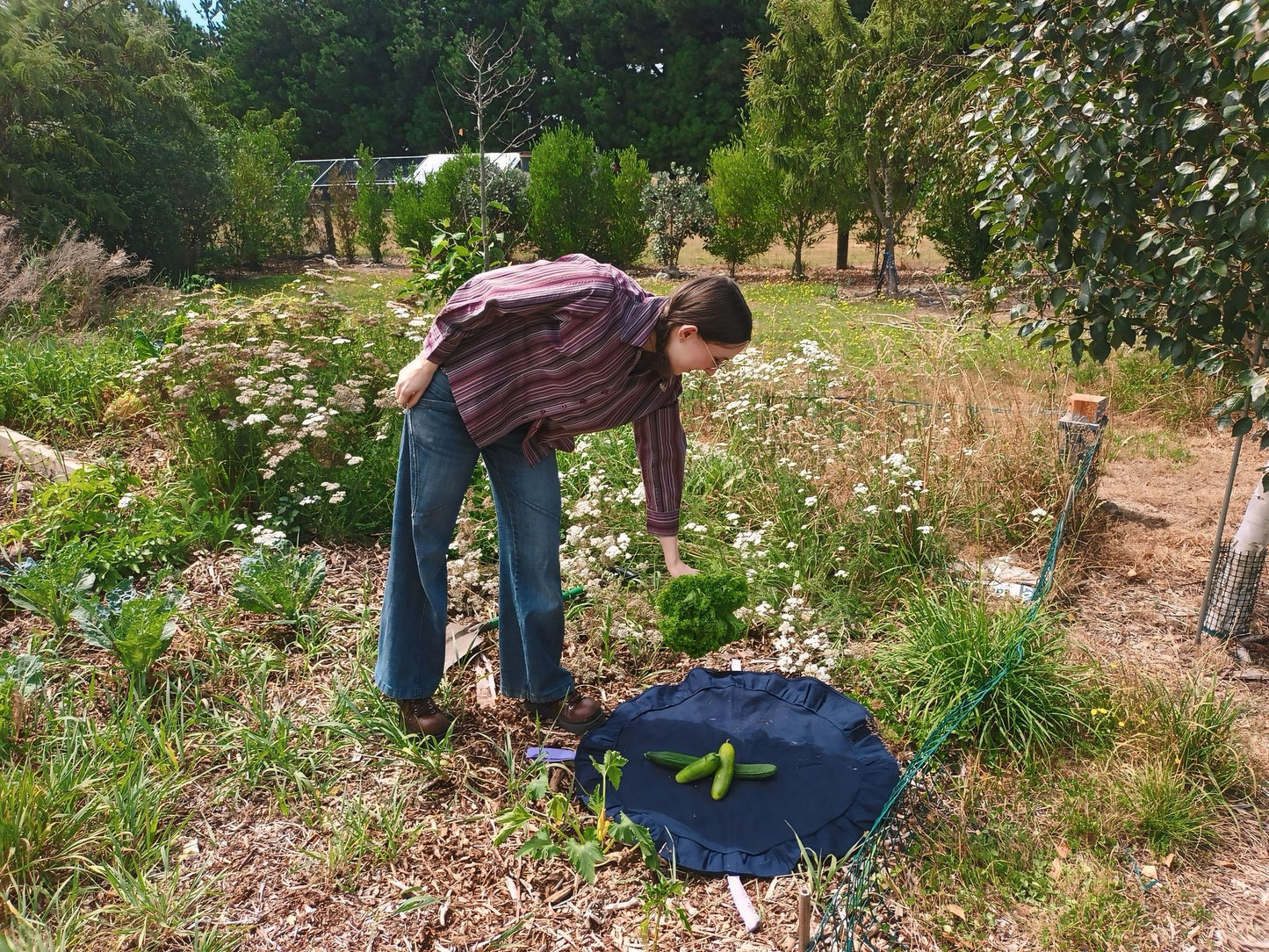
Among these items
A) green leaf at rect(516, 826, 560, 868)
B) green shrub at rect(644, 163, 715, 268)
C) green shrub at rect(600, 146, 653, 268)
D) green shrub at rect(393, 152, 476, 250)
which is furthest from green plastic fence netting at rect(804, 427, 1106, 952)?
green shrub at rect(644, 163, 715, 268)

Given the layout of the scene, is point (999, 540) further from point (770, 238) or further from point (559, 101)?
point (559, 101)

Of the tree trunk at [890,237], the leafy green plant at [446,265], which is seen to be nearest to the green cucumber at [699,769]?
the leafy green plant at [446,265]

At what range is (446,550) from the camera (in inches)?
91.7

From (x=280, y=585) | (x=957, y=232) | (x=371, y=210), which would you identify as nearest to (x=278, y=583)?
(x=280, y=585)

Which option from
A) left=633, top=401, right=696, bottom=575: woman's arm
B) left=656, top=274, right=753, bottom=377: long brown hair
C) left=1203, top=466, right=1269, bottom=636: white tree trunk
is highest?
left=656, top=274, right=753, bottom=377: long brown hair

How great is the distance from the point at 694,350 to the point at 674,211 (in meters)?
14.7

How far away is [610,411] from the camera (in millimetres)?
2211

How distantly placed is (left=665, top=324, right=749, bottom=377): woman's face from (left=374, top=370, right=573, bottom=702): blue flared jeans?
0.48 metres

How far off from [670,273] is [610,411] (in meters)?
13.6

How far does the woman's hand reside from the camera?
216cm

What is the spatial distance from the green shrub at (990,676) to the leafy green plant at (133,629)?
7.39 ft

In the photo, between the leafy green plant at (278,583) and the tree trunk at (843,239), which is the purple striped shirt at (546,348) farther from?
the tree trunk at (843,239)

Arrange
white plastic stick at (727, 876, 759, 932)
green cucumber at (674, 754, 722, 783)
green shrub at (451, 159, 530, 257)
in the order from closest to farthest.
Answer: white plastic stick at (727, 876, 759, 932), green cucumber at (674, 754, 722, 783), green shrub at (451, 159, 530, 257)

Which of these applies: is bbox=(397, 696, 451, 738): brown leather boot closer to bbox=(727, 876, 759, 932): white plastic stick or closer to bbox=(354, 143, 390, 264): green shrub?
bbox=(727, 876, 759, 932): white plastic stick
